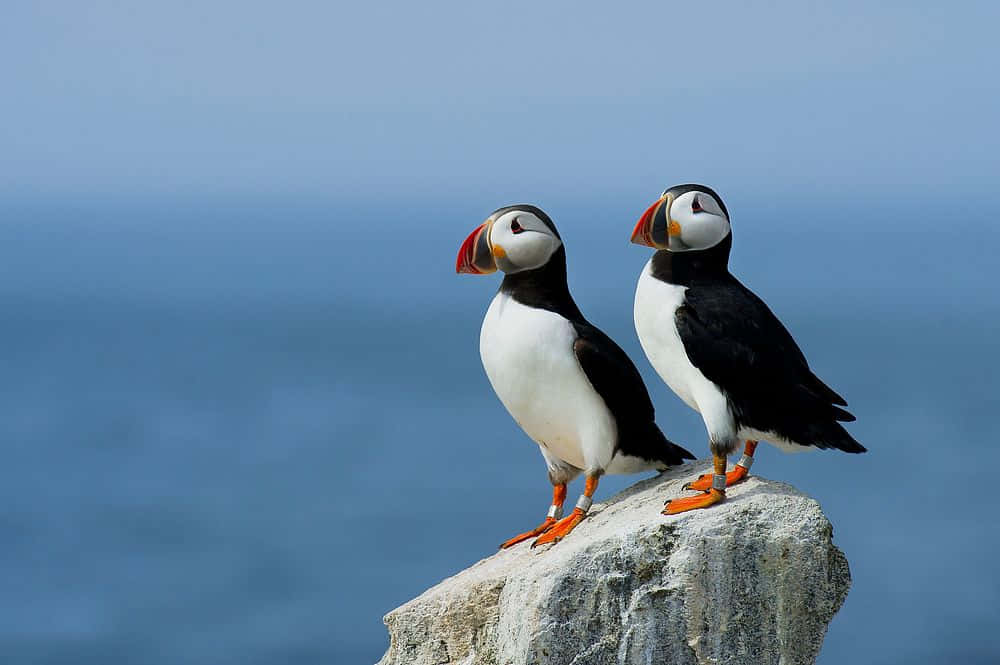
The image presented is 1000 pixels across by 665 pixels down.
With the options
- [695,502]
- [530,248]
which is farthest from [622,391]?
[530,248]

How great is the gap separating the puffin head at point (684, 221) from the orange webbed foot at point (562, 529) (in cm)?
141

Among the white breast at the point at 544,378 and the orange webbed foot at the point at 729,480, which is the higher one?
the white breast at the point at 544,378

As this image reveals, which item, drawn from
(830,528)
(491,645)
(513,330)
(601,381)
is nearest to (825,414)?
(830,528)

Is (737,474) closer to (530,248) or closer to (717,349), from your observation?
(717,349)

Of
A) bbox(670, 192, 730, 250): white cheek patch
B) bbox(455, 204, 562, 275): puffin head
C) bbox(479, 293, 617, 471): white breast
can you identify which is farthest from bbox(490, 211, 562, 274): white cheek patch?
bbox(670, 192, 730, 250): white cheek patch

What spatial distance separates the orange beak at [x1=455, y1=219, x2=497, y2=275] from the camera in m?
6.94

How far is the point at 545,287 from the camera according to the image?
6.94 meters

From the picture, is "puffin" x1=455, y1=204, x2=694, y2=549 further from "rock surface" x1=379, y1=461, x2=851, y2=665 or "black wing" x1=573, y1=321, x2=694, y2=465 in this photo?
"rock surface" x1=379, y1=461, x2=851, y2=665

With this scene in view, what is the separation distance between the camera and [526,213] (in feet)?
22.7

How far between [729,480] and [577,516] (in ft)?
2.61

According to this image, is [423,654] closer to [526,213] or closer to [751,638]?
[751,638]

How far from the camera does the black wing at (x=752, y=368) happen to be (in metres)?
6.53

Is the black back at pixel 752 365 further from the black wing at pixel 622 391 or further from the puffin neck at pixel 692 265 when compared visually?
the black wing at pixel 622 391

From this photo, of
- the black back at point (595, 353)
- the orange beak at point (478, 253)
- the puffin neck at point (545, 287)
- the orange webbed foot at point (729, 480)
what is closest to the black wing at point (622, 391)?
the black back at point (595, 353)
